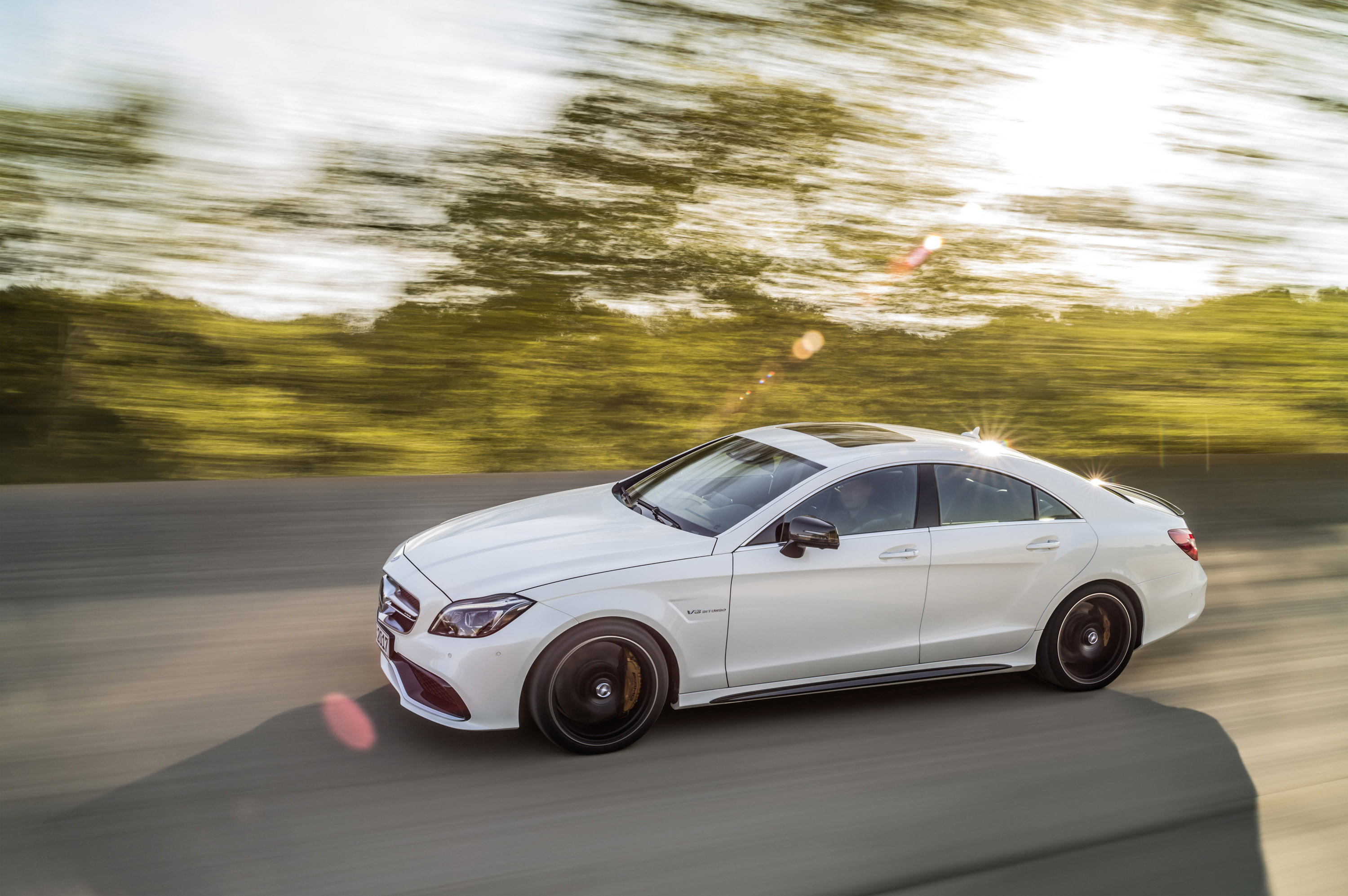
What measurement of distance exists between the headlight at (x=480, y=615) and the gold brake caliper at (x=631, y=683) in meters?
0.49

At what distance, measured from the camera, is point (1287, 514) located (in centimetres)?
1007

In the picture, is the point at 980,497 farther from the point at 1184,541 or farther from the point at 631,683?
the point at 631,683

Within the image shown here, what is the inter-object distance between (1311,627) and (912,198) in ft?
28.5

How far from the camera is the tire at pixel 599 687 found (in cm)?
414

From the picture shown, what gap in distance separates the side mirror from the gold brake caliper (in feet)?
2.74

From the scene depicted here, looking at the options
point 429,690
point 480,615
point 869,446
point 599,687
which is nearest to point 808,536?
point 869,446

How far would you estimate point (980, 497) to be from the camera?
16.9 feet

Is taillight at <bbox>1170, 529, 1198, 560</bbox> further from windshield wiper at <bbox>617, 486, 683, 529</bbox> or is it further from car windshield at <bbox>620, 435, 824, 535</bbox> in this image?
windshield wiper at <bbox>617, 486, 683, 529</bbox>

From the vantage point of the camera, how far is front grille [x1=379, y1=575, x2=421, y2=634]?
14.2 ft

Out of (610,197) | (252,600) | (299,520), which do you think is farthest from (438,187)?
(252,600)

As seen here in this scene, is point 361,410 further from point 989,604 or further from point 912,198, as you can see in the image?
point 989,604

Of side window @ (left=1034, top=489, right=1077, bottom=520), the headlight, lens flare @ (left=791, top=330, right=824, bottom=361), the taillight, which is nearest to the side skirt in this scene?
side window @ (left=1034, top=489, right=1077, bottom=520)

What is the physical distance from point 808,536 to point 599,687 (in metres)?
1.12

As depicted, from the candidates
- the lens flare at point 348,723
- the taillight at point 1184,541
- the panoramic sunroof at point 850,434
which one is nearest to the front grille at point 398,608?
the lens flare at point 348,723
